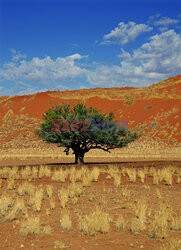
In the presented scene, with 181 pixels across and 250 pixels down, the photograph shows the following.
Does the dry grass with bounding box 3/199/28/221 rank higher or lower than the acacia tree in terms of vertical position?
lower

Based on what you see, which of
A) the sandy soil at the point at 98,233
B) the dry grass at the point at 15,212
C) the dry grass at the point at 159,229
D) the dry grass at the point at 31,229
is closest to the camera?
the sandy soil at the point at 98,233

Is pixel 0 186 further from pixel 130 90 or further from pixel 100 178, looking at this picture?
pixel 130 90

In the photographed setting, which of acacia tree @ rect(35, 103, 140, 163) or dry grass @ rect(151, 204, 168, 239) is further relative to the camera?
acacia tree @ rect(35, 103, 140, 163)

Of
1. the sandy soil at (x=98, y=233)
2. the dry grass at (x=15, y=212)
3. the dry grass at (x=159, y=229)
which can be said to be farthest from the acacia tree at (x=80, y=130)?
the dry grass at (x=159, y=229)

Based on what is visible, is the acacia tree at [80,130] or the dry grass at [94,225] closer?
the dry grass at [94,225]

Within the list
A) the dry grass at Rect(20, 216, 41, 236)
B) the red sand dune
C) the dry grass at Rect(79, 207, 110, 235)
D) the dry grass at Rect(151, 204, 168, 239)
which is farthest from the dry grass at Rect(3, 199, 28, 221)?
the red sand dune

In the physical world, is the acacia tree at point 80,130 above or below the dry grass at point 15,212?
above

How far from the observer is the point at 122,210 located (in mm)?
10648

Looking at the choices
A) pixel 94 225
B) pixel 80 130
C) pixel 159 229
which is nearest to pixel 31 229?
pixel 94 225

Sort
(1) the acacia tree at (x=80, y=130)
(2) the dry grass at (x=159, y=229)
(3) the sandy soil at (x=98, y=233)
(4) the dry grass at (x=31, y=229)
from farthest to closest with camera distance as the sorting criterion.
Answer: (1) the acacia tree at (x=80, y=130)
(4) the dry grass at (x=31, y=229)
(2) the dry grass at (x=159, y=229)
(3) the sandy soil at (x=98, y=233)

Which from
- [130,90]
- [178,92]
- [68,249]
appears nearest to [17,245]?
[68,249]

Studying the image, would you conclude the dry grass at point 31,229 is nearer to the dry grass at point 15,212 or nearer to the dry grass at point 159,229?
the dry grass at point 15,212

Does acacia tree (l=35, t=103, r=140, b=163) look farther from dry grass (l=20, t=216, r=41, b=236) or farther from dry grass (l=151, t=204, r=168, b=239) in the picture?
dry grass (l=151, t=204, r=168, b=239)

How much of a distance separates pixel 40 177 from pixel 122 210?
33.9 ft
